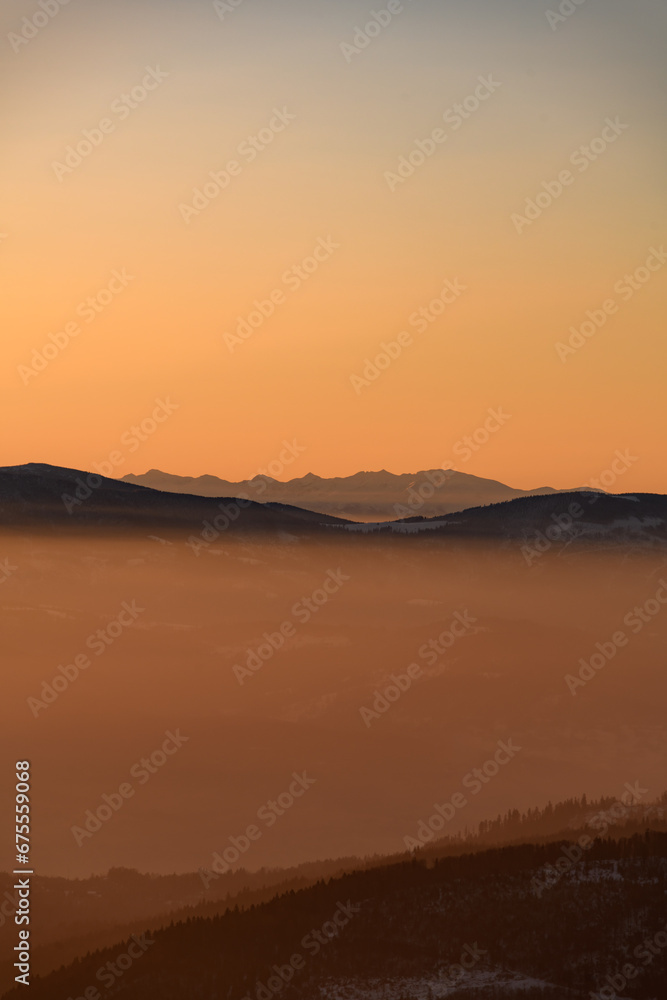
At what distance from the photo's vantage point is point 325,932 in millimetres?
42312

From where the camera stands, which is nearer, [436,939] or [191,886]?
[436,939]

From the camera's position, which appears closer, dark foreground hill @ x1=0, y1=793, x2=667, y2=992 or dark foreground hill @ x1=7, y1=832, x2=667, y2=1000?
dark foreground hill @ x1=7, y1=832, x2=667, y2=1000

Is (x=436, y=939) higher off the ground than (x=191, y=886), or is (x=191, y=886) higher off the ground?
(x=436, y=939)

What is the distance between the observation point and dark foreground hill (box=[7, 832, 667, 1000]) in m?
35.5

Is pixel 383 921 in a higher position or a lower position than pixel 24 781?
higher

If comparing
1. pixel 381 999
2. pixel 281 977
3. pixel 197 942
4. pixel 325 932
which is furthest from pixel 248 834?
pixel 381 999

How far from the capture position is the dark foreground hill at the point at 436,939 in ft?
117

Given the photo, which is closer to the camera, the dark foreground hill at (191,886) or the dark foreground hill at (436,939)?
the dark foreground hill at (436,939)

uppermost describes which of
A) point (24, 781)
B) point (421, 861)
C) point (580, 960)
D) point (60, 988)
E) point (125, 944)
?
point (580, 960)

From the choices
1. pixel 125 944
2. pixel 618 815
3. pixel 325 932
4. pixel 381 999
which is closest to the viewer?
pixel 381 999

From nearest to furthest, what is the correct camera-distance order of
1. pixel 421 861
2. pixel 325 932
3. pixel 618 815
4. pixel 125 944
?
pixel 325 932
pixel 125 944
pixel 421 861
pixel 618 815

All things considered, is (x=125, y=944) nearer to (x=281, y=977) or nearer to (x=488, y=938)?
(x=281, y=977)

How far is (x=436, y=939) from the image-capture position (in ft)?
132

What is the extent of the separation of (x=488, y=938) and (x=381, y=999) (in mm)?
6050
